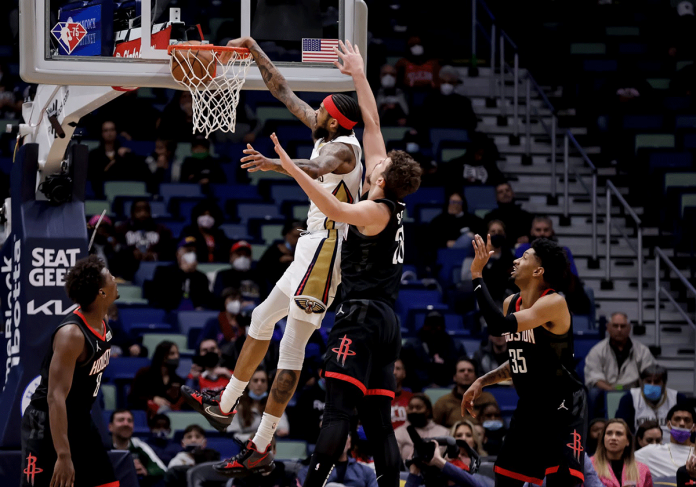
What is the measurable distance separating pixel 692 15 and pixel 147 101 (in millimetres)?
8982

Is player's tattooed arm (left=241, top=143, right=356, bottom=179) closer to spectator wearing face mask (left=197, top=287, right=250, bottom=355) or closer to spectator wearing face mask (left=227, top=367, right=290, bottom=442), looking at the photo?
spectator wearing face mask (left=227, top=367, right=290, bottom=442)

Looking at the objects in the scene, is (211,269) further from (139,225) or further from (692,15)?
(692,15)

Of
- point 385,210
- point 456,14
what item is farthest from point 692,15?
point 385,210

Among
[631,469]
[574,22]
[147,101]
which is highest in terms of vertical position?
[574,22]

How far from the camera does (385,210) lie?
6629 mm

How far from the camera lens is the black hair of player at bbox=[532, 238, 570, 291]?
23.3 ft

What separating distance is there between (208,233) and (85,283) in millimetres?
6612

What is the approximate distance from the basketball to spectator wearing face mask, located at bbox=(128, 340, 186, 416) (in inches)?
169

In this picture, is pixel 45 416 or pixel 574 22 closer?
pixel 45 416

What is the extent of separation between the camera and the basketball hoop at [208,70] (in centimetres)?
743

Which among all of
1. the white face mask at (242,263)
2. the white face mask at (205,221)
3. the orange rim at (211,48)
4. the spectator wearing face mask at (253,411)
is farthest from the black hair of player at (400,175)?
the white face mask at (205,221)

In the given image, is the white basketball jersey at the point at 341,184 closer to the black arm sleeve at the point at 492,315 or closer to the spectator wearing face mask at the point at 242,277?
the black arm sleeve at the point at 492,315

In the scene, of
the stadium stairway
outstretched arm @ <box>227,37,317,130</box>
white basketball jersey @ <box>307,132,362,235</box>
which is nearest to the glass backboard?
outstretched arm @ <box>227,37,317,130</box>

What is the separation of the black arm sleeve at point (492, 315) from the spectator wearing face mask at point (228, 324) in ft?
17.0
